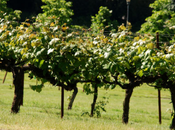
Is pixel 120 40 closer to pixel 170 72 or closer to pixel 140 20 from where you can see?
pixel 170 72

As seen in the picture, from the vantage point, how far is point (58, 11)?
125 feet

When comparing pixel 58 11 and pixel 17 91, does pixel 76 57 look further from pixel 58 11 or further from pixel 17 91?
pixel 58 11

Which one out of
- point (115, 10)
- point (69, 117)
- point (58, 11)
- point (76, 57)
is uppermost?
point (115, 10)

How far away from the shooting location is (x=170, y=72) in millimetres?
8578

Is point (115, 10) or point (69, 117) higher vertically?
point (115, 10)

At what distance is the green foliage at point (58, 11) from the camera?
37.6 meters

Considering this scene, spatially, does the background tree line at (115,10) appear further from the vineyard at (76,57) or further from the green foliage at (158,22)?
the vineyard at (76,57)

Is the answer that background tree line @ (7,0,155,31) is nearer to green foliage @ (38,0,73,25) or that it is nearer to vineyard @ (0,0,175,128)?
green foliage @ (38,0,73,25)

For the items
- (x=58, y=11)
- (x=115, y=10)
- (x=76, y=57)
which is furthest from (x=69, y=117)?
(x=115, y=10)

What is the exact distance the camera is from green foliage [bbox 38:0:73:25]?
37.6m

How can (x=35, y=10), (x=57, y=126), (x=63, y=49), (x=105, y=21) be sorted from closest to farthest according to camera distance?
(x=57, y=126), (x=63, y=49), (x=105, y=21), (x=35, y=10)

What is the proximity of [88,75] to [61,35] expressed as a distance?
1373mm

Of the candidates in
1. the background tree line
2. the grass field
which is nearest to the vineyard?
the grass field

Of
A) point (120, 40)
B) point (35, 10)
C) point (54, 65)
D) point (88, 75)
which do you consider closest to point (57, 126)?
point (54, 65)
